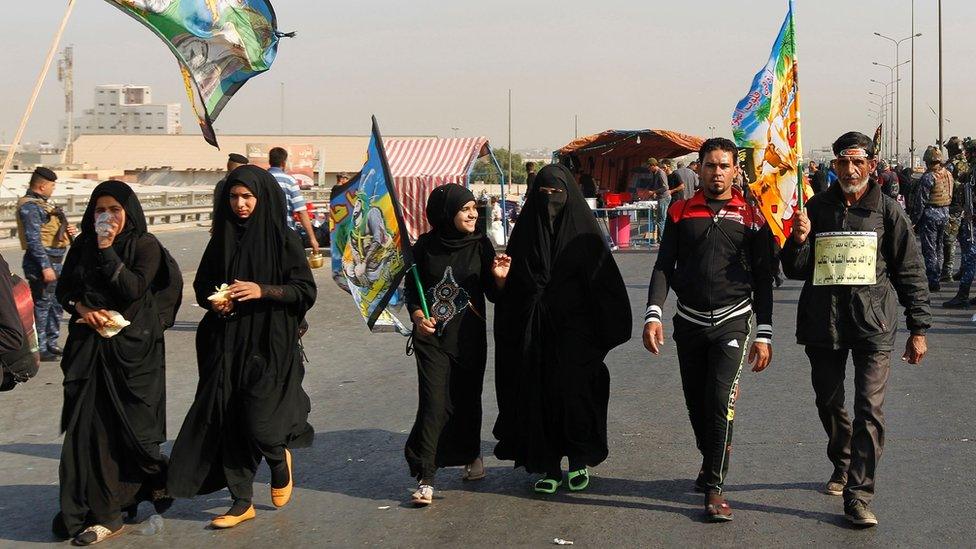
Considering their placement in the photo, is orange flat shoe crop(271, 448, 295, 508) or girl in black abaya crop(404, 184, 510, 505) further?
girl in black abaya crop(404, 184, 510, 505)

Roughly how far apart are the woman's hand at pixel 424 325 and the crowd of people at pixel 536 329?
19 millimetres

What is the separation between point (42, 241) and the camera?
33.6 feet

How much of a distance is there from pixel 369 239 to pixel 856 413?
8.41 feet

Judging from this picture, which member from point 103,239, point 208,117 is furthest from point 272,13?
point 103,239

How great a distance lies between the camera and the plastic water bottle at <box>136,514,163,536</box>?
18.1ft

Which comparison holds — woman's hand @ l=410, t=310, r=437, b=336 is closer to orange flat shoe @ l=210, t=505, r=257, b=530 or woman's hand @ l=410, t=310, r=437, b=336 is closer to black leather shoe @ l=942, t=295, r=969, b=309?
orange flat shoe @ l=210, t=505, r=257, b=530

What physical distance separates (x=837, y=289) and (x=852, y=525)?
108 centimetres

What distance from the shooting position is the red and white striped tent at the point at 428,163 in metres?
23.2

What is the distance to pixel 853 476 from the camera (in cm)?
532

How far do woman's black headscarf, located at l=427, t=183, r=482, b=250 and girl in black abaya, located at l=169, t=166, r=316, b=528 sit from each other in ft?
2.55

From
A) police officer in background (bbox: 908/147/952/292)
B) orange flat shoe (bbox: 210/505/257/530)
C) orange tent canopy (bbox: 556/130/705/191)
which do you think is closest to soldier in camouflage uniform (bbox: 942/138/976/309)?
police officer in background (bbox: 908/147/952/292)

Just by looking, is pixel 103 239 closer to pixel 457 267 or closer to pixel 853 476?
pixel 457 267

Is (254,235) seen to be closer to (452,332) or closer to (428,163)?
(452,332)

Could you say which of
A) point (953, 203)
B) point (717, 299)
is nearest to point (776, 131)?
point (717, 299)
